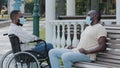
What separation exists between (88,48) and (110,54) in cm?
39

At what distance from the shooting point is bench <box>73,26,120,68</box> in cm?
701

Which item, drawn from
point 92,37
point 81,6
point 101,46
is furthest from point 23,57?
point 81,6

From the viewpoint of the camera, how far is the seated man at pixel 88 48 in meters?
7.20

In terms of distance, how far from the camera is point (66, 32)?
11883mm

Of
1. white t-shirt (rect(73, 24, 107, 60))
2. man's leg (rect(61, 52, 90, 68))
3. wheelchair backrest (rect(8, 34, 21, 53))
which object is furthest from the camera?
wheelchair backrest (rect(8, 34, 21, 53))

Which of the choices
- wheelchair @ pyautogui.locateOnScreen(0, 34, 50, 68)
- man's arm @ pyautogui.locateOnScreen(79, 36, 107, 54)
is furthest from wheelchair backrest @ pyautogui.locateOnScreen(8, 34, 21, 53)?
man's arm @ pyautogui.locateOnScreen(79, 36, 107, 54)

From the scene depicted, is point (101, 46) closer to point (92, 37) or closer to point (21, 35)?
point (92, 37)

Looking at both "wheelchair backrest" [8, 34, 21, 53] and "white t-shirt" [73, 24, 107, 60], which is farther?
"wheelchair backrest" [8, 34, 21, 53]

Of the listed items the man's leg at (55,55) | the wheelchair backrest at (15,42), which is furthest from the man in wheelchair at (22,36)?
the man's leg at (55,55)

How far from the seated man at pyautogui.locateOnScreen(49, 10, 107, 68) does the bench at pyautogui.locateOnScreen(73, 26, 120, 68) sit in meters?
0.14

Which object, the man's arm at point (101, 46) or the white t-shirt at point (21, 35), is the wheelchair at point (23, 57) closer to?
the white t-shirt at point (21, 35)

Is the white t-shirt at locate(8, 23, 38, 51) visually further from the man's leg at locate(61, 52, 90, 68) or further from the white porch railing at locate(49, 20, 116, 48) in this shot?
the white porch railing at locate(49, 20, 116, 48)

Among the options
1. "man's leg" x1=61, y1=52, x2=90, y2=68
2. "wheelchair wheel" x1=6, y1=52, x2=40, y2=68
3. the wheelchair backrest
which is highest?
the wheelchair backrest

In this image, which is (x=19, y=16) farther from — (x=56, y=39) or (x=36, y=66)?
(x=56, y=39)
